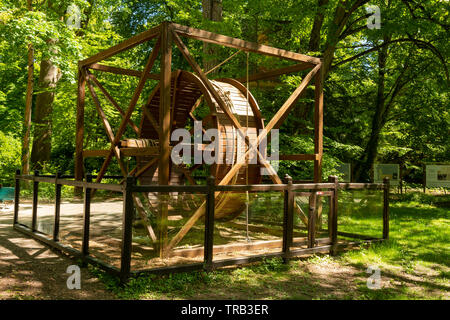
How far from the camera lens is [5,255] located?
6.23 m

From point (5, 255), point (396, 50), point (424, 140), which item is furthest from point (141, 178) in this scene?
point (424, 140)

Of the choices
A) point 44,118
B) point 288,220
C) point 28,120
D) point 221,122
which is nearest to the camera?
point 288,220

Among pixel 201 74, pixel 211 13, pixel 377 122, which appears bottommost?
pixel 201 74

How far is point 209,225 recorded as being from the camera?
5.41 metres

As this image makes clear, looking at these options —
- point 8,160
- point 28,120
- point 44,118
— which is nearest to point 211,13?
point 28,120

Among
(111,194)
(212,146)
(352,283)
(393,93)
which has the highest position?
(393,93)

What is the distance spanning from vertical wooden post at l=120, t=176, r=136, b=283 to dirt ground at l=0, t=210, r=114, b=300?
0.97 feet

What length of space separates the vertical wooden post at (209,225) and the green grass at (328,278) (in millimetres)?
200

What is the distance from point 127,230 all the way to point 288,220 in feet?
8.21

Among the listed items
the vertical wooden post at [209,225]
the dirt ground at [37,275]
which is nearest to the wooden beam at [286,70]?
the vertical wooden post at [209,225]

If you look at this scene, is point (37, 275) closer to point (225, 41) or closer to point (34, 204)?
point (34, 204)

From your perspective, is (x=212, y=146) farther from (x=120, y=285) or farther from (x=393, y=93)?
(x=393, y=93)
